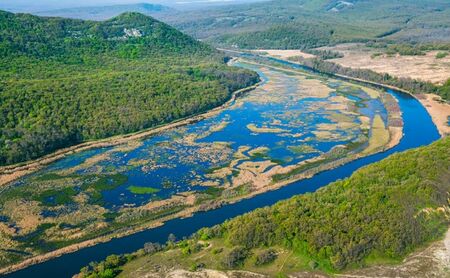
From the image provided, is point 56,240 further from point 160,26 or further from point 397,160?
point 160,26

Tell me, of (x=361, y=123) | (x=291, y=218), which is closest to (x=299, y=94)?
(x=361, y=123)

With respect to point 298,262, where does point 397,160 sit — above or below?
above

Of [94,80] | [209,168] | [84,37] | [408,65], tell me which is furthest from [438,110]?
[84,37]

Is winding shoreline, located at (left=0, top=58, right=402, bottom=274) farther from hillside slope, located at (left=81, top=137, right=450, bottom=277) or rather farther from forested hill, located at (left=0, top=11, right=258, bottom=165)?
forested hill, located at (left=0, top=11, right=258, bottom=165)

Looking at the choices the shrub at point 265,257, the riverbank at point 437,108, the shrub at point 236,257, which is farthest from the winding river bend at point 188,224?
the shrub at point 265,257

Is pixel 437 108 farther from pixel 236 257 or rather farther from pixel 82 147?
pixel 236 257

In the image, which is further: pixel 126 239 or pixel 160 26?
pixel 160 26

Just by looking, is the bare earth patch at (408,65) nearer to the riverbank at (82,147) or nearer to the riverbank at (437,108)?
the riverbank at (437,108)
